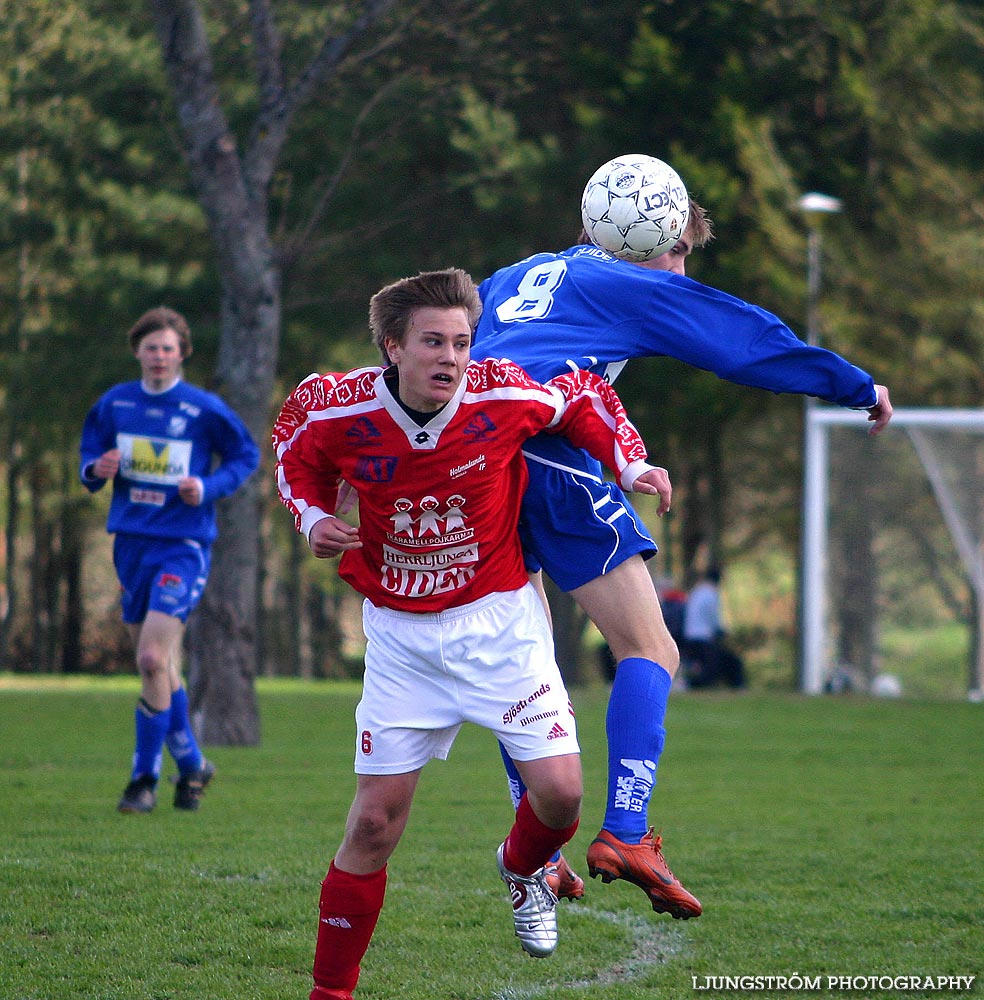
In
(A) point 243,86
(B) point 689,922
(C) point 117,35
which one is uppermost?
(C) point 117,35

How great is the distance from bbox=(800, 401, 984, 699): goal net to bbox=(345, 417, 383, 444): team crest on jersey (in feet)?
48.6

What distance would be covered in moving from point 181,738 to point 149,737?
0.29 metres

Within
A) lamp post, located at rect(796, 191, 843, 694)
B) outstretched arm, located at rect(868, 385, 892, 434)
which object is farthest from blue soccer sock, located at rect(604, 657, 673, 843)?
lamp post, located at rect(796, 191, 843, 694)

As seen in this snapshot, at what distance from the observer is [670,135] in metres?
21.5

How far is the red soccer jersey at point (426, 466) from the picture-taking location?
4156 millimetres

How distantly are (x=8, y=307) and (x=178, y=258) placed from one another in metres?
3.97

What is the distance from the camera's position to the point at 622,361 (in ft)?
15.9

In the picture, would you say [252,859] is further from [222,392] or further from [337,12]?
[337,12]

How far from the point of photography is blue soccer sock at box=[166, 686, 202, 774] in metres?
7.92

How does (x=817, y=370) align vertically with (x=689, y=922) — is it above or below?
above

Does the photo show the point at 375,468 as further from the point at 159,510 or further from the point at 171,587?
the point at 159,510

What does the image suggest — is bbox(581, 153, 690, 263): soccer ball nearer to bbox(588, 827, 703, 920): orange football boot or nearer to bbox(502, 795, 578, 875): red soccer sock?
bbox(502, 795, 578, 875): red soccer sock

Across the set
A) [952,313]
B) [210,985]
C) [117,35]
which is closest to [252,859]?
[210,985]

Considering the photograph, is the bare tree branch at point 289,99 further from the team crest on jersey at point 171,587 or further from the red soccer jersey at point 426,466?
the red soccer jersey at point 426,466
